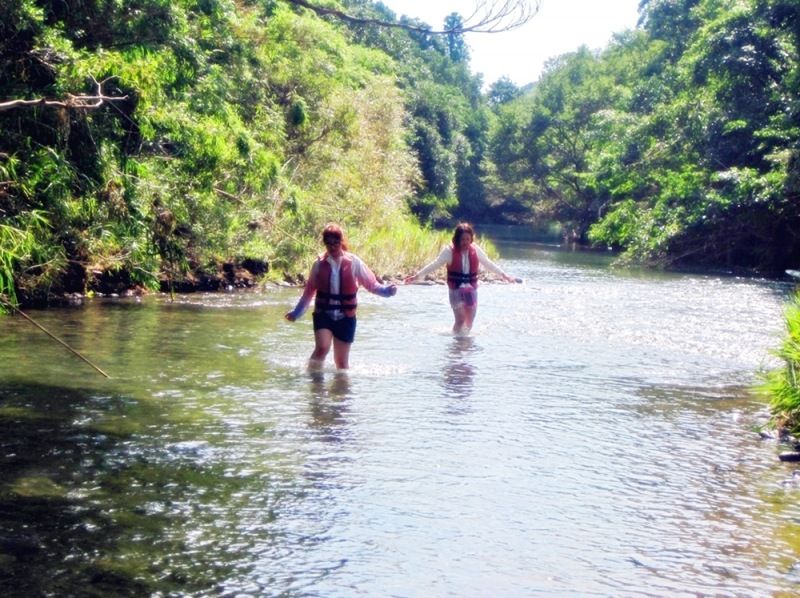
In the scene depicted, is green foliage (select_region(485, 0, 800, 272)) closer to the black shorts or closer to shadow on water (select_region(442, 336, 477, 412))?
shadow on water (select_region(442, 336, 477, 412))

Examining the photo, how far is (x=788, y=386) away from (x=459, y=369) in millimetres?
5051

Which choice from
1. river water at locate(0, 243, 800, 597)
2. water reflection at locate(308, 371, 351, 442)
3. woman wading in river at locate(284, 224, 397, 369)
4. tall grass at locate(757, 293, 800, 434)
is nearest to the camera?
river water at locate(0, 243, 800, 597)

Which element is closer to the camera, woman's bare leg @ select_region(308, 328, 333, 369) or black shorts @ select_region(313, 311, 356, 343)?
black shorts @ select_region(313, 311, 356, 343)

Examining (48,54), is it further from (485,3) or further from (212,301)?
(212,301)

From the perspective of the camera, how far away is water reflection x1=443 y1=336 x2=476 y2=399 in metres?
12.3

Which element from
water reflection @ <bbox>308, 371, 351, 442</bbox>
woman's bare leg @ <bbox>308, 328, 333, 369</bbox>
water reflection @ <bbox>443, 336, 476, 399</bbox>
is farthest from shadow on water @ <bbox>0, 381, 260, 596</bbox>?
water reflection @ <bbox>443, 336, 476, 399</bbox>

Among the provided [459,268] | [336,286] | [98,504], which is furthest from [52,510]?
[459,268]

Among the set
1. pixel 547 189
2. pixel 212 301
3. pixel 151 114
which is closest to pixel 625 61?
pixel 547 189

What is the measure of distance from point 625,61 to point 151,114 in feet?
232

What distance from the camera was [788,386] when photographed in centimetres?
966

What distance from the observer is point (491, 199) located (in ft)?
308

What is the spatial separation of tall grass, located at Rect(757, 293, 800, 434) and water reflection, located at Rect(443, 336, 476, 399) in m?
3.35

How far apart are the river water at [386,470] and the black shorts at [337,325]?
1.85 feet

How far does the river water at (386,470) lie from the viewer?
6.19 meters
